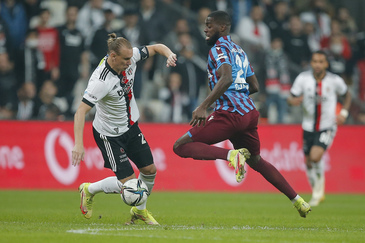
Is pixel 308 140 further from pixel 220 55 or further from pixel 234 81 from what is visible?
pixel 220 55

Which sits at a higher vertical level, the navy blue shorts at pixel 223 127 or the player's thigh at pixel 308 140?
the navy blue shorts at pixel 223 127

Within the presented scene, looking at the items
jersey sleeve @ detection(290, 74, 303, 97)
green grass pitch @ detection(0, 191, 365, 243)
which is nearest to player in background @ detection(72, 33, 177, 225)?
green grass pitch @ detection(0, 191, 365, 243)

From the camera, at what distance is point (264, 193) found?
1505cm

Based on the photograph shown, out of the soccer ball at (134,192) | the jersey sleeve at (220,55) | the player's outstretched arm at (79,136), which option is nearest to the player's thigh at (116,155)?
the soccer ball at (134,192)

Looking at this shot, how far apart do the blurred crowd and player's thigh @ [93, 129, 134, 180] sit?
7.10m

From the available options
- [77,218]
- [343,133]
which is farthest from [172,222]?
[343,133]

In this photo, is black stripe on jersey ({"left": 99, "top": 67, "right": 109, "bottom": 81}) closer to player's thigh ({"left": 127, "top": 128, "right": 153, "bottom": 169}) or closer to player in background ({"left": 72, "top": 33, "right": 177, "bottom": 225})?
player in background ({"left": 72, "top": 33, "right": 177, "bottom": 225})

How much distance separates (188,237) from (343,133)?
397 inches

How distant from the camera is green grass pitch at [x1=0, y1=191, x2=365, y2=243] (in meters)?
6.53

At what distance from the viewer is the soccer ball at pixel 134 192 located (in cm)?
736

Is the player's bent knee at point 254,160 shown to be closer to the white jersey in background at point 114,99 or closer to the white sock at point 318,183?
the white jersey in background at point 114,99

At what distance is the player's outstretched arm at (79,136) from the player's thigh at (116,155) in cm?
78

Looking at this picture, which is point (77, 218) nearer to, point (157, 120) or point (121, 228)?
point (121, 228)

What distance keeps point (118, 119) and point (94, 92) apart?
694 mm
